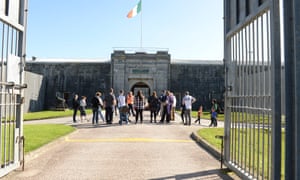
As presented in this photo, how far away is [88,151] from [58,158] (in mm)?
1037

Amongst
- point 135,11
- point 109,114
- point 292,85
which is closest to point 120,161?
point 292,85

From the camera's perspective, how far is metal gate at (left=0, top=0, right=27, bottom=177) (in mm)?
5180

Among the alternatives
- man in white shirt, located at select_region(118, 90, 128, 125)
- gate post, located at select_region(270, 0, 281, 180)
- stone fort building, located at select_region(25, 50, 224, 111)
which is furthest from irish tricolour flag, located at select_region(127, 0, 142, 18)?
gate post, located at select_region(270, 0, 281, 180)

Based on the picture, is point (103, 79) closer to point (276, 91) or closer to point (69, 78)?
point (69, 78)

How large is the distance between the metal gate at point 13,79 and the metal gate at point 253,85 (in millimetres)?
4101

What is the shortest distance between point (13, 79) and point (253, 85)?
427 cm

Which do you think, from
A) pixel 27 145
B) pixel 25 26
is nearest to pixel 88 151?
pixel 27 145

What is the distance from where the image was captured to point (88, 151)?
7.84m

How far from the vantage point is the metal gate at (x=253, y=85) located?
153 inches

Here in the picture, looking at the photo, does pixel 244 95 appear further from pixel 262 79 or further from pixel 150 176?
pixel 150 176

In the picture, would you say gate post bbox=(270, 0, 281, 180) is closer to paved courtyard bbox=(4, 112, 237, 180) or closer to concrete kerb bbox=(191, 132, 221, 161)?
paved courtyard bbox=(4, 112, 237, 180)

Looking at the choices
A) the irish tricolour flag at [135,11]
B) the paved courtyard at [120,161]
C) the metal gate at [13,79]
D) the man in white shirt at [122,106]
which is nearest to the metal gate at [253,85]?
the paved courtyard at [120,161]

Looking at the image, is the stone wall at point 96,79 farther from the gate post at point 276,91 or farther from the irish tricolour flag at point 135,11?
the gate post at point 276,91

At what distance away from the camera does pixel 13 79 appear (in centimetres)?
548
